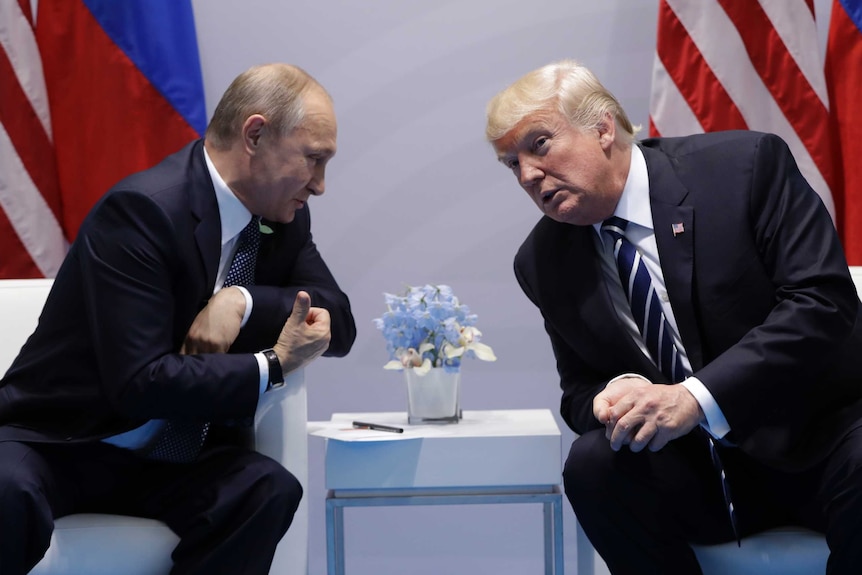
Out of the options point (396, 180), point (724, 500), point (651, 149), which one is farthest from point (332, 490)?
point (396, 180)

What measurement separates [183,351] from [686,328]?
3.78ft

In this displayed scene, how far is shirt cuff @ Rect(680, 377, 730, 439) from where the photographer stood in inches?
85.1

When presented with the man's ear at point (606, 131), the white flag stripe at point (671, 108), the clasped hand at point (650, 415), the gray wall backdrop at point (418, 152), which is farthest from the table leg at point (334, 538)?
the white flag stripe at point (671, 108)

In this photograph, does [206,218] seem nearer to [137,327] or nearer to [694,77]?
[137,327]

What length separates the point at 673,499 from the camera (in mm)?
2256

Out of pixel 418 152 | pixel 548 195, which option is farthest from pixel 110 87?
pixel 548 195

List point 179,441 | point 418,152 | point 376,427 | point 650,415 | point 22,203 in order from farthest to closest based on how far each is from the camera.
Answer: point 418,152 < point 22,203 < point 376,427 < point 179,441 < point 650,415

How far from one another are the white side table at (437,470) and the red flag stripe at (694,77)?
1420mm

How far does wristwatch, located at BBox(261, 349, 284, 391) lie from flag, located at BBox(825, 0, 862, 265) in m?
2.04

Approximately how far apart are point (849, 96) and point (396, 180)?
157 cm

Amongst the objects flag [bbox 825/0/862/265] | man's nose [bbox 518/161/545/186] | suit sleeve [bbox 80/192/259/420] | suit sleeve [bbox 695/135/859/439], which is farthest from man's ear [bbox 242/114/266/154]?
flag [bbox 825/0/862/265]

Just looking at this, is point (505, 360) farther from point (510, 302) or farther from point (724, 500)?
point (724, 500)

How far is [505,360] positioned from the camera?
389cm

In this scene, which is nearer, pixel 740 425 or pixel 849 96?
pixel 740 425
